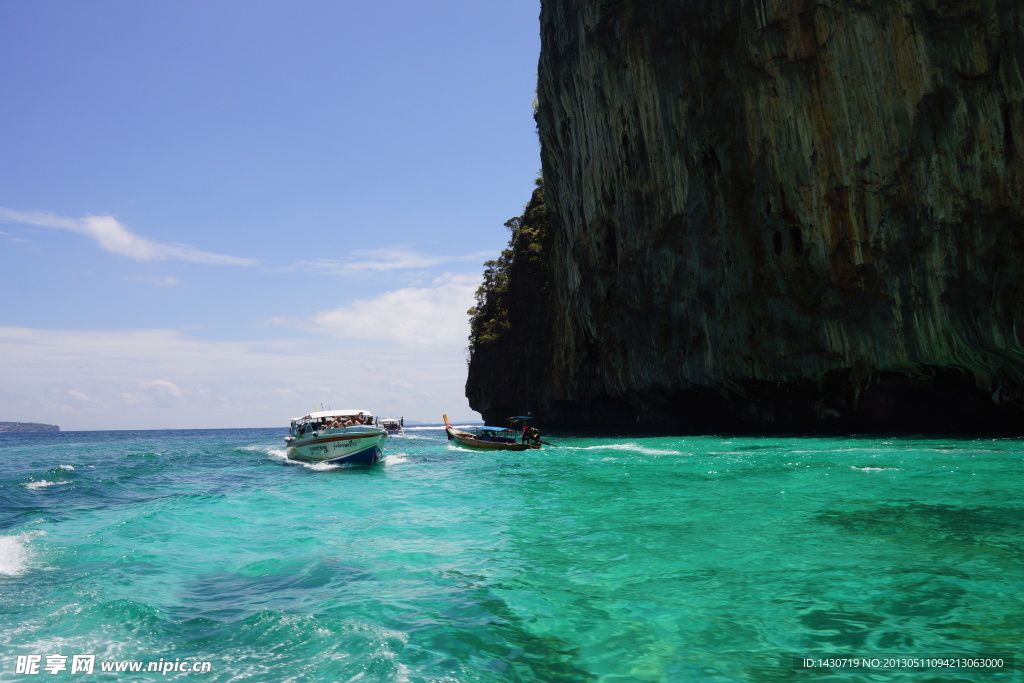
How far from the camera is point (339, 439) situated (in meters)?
27.5

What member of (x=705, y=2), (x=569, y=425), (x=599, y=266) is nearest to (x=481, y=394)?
(x=569, y=425)

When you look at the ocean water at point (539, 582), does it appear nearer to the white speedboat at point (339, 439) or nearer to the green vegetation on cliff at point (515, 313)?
the white speedboat at point (339, 439)

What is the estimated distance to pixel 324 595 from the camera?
817 centimetres

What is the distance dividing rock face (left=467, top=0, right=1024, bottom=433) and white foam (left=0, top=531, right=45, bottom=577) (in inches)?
1221

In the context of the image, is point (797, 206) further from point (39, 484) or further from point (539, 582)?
point (39, 484)

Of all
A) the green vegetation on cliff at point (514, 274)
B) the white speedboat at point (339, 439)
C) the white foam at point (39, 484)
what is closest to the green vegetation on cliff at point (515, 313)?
the green vegetation on cliff at point (514, 274)

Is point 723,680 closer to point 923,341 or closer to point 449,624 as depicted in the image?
point 449,624

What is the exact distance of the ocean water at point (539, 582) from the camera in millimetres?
6012

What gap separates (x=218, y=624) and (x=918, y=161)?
101 feet

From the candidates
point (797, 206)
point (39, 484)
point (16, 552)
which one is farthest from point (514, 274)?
point (16, 552)

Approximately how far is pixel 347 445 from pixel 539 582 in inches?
797

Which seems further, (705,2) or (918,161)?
(705,2)

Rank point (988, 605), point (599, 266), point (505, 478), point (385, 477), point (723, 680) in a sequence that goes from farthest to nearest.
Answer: point (599, 266) < point (385, 477) < point (505, 478) < point (988, 605) < point (723, 680)

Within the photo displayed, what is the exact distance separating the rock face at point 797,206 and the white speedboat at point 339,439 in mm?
19693
